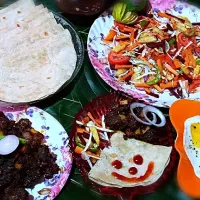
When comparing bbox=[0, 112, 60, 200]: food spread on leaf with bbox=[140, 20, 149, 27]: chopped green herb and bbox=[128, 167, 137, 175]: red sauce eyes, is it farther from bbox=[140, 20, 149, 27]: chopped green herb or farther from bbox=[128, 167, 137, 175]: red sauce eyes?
bbox=[140, 20, 149, 27]: chopped green herb

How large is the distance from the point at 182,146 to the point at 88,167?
45 cm

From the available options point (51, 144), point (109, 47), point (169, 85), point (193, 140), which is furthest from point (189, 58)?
point (51, 144)

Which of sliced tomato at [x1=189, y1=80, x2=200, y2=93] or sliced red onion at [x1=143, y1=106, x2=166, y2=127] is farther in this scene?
sliced tomato at [x1=189, y1=80, x2=200, y2=93]

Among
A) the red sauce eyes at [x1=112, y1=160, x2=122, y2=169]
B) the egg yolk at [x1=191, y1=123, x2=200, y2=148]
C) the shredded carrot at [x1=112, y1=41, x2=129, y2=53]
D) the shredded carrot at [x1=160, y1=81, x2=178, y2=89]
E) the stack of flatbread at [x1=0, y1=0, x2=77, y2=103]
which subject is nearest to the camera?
the red sauce eyes at [x1=112, y1=160, x2=122, y2=169]

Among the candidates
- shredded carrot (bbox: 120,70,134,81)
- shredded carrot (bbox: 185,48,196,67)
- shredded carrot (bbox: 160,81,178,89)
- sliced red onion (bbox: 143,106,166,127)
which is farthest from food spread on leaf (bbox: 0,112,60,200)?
shredded carrot (bbox: 185,48,196,67)

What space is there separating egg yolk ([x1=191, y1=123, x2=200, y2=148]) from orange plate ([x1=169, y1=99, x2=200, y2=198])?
0.05m

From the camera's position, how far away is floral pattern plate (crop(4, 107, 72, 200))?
2.05m

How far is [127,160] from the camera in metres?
2.09

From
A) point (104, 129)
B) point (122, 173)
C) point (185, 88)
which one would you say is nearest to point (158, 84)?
point (185, 88)

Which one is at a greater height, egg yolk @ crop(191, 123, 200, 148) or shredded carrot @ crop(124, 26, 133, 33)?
shredded carrot @ crop(124, 26, 133, 33)

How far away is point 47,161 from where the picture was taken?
6.88ft

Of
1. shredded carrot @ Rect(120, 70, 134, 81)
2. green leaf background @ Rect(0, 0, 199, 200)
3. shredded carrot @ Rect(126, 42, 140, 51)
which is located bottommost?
green leaf background @ Rect(0, 0, 199, 200)

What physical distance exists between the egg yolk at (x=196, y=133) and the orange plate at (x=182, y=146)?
5 centimetres

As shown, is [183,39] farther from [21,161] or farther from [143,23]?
[21,161]
